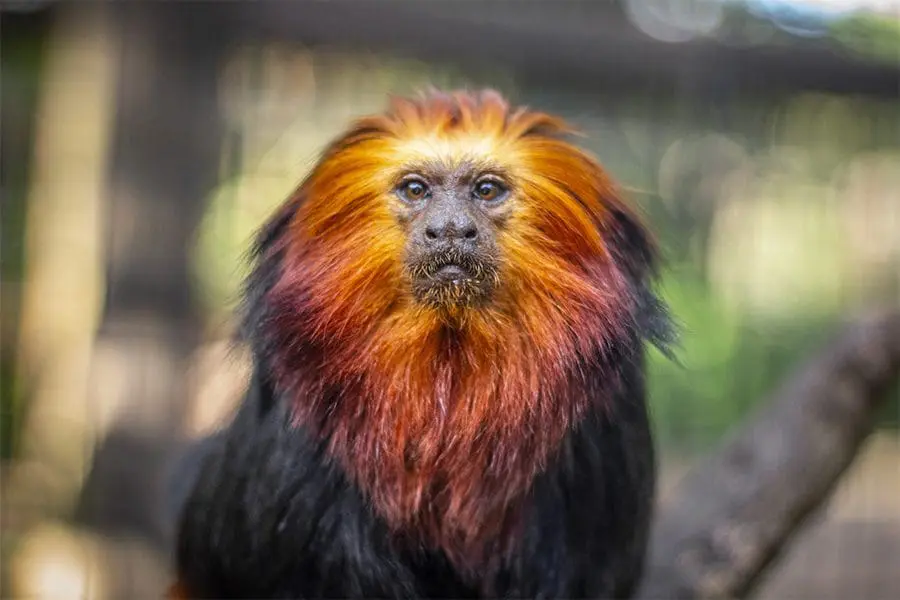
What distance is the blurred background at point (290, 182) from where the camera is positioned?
2523 mm

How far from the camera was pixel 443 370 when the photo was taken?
1408 mm

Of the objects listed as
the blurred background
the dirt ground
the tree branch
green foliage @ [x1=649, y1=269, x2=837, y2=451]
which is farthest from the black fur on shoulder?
green foliage @ [x1=649, y1=269, x2=837, y2=451]

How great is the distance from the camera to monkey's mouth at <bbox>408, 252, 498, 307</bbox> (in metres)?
1.34

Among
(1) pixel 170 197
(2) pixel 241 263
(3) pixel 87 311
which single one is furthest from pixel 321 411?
(3) pixel 87 311

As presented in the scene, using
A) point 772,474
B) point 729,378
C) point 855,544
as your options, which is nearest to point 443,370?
point 772,474

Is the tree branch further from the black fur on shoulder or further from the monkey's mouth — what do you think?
the monkey's mouth

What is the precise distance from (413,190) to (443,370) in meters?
0.29

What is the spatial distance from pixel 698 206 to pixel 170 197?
179cm

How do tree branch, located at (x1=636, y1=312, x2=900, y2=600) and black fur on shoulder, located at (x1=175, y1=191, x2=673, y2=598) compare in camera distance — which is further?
tree branch, located at (x1=636, y1=312, x2=900, y2=600)

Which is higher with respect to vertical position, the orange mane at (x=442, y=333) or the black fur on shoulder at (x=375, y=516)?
the orange mane at (x=442, y=333)

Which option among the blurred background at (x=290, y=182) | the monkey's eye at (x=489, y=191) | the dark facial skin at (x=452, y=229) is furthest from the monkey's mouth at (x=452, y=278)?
the blurred background at (x=290, y=182)

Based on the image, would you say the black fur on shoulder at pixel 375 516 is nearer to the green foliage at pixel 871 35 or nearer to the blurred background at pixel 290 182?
the blurred background at pixel 290 182

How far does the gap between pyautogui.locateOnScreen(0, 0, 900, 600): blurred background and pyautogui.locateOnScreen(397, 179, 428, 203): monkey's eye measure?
0.74m

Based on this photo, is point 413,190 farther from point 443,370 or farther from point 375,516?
point 375,516
